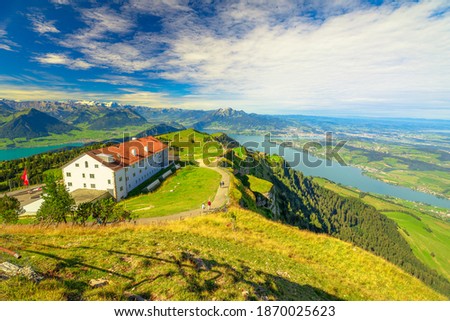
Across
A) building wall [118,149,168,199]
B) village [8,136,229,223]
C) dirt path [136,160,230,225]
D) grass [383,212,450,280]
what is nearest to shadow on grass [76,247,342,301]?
dirt path [136,160,230,225]

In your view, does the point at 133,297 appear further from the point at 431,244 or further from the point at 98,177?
the point at 431,244

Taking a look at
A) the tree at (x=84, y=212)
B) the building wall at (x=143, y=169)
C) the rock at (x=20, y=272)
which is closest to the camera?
the rock at (x=20, y=272)

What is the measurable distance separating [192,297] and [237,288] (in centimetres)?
249

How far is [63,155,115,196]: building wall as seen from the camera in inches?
2226

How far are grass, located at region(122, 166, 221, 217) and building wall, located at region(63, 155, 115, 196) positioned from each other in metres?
8.31

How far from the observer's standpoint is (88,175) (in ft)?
192

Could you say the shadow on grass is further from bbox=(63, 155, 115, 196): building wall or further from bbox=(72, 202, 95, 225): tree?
bbox=(63, 155, 115, 196): building wall

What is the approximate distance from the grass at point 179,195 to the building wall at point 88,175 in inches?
327

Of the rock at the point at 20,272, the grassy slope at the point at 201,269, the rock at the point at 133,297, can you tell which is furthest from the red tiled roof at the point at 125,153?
the rock at the point at 133,297

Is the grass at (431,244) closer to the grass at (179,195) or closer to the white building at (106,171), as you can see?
the grass at (179,195)

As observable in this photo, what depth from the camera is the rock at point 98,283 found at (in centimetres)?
911

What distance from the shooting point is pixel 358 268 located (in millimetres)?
20547
